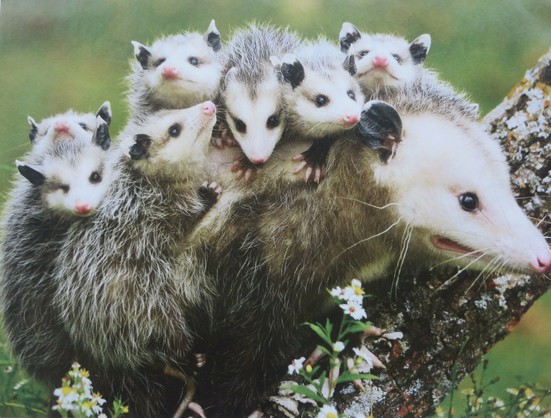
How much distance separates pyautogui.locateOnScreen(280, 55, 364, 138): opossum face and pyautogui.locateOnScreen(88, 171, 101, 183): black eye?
650 millimetres

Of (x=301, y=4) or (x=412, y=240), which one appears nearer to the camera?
(x=412, y=240)

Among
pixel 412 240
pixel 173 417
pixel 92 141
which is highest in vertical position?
pixel 412 240

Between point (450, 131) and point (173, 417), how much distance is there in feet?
4.29

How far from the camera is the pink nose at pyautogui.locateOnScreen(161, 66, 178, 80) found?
233 cm

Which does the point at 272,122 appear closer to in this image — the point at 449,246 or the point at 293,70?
the point at 293,70

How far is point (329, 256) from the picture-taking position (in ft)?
7.25

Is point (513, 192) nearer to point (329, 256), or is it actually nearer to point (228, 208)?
point (329, 256)

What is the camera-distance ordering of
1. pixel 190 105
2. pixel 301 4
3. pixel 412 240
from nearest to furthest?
pixel 412 240 < pixel 190 105 < pixel 301 4

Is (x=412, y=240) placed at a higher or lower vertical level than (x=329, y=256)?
higher

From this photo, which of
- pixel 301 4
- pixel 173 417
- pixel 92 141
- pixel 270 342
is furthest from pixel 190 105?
pixel 173 417

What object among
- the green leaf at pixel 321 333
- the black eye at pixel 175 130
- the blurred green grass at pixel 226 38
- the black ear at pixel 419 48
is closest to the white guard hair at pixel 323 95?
the blurred green grass at pixel 226 38

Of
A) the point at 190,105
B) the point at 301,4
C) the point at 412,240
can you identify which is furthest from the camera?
the point at 301,4

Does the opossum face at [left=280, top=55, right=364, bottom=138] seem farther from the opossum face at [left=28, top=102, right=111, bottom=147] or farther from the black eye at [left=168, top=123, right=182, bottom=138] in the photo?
the opossum face at [left=28, top=102, right=111, bottom=147]

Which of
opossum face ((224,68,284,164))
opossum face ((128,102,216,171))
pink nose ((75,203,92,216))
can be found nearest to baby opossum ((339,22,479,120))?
opossum face ((224,68,284,164))
